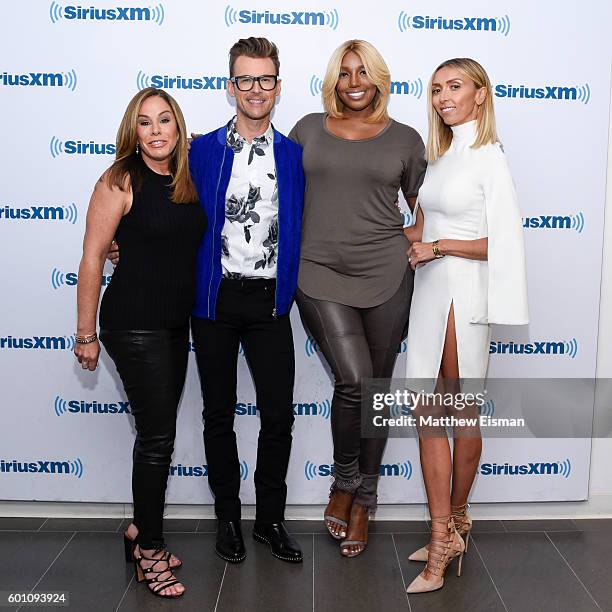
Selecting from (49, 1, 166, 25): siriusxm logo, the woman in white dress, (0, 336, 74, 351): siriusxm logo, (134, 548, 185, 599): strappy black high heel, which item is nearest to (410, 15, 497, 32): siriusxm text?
the woman in white dress

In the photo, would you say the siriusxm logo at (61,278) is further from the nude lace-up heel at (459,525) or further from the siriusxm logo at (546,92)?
the siriusxm logo at (546,92)

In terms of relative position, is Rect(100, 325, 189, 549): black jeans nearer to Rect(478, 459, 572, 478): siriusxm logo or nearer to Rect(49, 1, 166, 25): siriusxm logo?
Rect(49, 1, 166, 25): siriusxm logo

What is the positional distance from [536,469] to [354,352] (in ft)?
3.85

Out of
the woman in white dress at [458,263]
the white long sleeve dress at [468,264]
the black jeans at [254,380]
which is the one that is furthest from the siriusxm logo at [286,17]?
the black jeans at [254,380]

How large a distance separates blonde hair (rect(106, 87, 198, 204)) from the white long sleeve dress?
0.83 meters

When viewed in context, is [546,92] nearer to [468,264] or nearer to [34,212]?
[468,264]

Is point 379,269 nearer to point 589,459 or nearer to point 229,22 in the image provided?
point 229,22

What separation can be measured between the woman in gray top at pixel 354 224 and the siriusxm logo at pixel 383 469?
0.48 metres

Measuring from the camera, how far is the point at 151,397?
262 cm

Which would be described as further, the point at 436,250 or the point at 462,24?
the point at 462,24

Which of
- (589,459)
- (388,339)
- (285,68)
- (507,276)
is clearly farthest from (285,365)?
(589,459)

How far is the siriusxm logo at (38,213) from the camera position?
3.23m

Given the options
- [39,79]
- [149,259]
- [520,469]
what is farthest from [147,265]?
[520,469]

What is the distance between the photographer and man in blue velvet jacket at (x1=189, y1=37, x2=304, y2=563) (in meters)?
2.70
